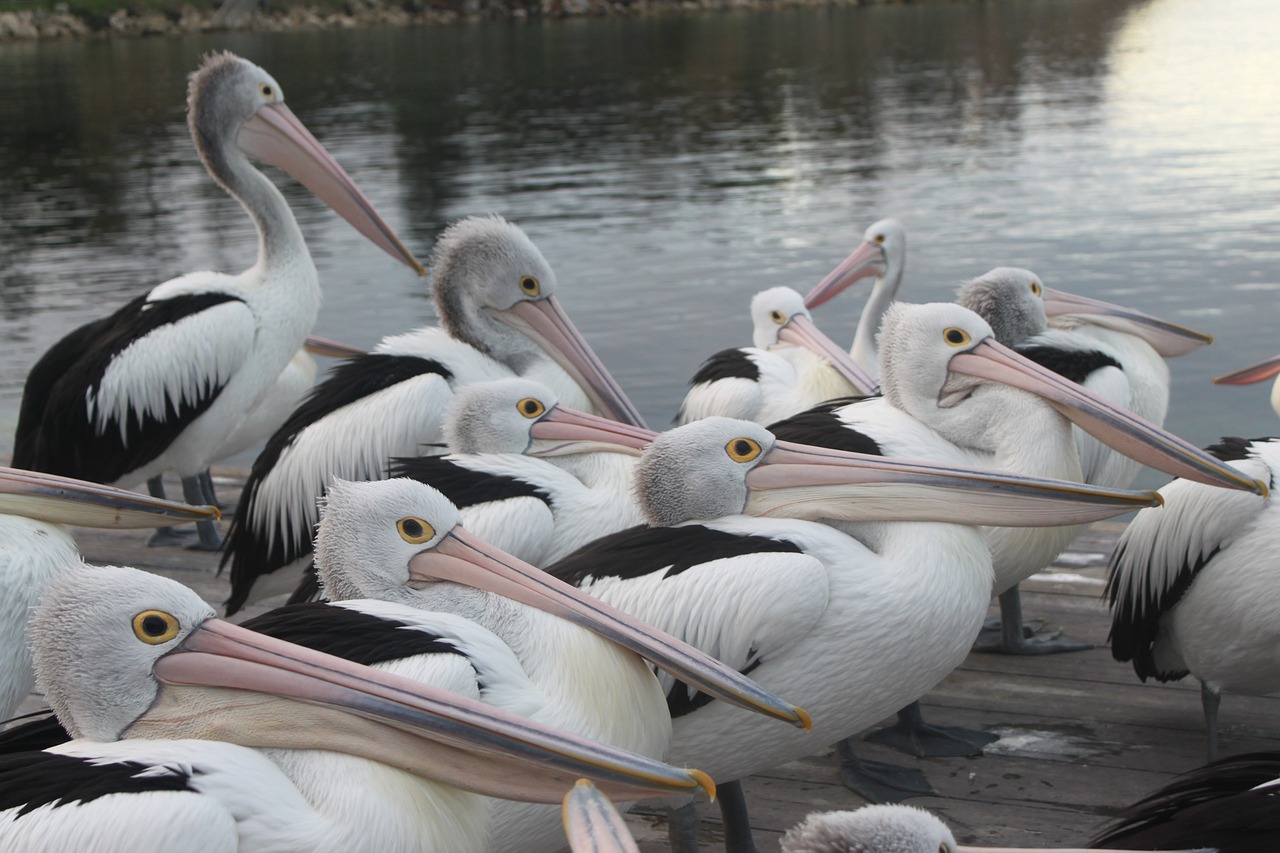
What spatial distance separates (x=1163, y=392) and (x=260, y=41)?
1754 inches

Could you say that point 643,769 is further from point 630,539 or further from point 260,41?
point 260,41

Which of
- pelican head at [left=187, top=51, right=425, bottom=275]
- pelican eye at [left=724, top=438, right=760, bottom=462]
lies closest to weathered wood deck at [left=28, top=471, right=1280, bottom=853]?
pelican eye at [left=724, top=438, right=760, bottom=462]

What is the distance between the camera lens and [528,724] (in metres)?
1.97

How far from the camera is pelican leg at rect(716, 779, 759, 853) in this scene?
10.1ft

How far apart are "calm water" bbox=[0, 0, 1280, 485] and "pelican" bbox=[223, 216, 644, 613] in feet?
11.4

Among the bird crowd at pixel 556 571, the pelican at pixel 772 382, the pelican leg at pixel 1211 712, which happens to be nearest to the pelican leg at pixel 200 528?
the bird crowd at pixel 556 571

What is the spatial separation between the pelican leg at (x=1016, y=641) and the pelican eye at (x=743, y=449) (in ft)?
4.38

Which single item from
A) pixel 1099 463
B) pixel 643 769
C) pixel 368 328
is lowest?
pixel 368 328

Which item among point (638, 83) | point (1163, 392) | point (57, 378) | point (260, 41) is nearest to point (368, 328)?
point (57, 378)

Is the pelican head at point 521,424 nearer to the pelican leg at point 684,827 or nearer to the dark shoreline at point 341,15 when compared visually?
the pelican leg at point 684,827

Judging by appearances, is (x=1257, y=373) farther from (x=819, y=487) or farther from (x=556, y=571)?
(x=556, y=571)

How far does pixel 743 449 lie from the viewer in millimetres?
3072

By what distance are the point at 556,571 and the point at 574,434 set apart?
2.48ft

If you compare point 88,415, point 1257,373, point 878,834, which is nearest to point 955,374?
point 1257,373
